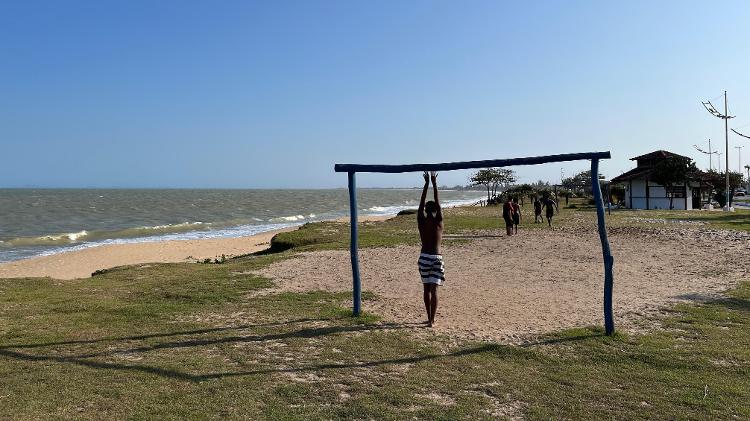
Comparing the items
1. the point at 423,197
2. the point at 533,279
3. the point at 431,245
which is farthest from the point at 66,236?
the point at 431,245

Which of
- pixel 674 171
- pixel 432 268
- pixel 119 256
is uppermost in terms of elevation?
pixel 674 171

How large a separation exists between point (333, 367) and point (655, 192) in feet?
132

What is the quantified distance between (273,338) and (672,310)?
21.2 ft

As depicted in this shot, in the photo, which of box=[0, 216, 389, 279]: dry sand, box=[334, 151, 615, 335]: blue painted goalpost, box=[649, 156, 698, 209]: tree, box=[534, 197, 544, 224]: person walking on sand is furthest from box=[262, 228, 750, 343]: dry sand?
box=[649, 156, 698, 209]: tree

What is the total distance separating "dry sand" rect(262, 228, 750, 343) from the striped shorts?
2.55 ft

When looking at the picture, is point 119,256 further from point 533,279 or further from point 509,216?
point 533,279

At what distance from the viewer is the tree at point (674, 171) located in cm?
3672

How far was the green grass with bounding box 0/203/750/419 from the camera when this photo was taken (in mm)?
5031

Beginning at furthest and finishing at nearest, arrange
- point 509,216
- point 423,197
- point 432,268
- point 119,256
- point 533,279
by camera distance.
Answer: point 119,256 < point 509,216 < point 533,279 < point 423,197 < point 432,268

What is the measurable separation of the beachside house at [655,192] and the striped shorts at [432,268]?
1418 inches

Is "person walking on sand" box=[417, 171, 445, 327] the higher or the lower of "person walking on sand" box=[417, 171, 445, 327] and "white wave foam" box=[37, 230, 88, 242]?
the higher

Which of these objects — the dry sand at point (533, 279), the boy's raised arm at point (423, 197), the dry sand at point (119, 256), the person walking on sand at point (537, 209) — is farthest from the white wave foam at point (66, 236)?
the boy's raised arm at point (423, 197)

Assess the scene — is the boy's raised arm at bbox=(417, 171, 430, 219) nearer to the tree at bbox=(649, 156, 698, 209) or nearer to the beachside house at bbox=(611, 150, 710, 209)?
the tree at bbox=(649, 156, 698, 209)

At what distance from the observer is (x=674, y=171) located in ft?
121
